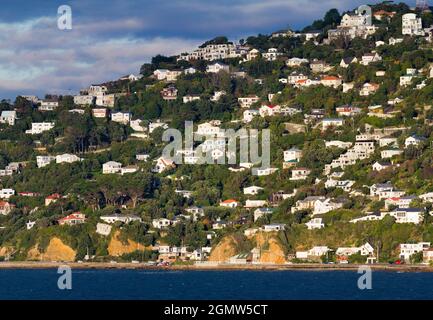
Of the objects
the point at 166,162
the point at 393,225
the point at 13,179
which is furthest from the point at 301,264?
the point at 13,179

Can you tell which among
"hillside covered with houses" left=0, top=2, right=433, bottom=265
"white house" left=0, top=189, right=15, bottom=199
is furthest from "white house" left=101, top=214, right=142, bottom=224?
"white house" left=0, top=189, right=15, bottom=199

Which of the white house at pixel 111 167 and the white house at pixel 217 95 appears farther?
the white house at pixel 217 95

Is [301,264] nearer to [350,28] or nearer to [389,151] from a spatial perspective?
[389,151]

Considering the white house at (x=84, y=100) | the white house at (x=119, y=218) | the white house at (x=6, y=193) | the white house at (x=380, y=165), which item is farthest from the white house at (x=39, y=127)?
the white house at (x=380, y=165)

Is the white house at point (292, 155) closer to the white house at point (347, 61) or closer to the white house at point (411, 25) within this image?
the white house at point (347, 61)

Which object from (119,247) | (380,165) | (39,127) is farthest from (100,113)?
(380,165)

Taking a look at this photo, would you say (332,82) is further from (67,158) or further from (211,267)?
(211,267)

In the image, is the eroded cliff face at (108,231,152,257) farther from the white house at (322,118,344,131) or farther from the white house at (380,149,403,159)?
the white house at (322,118,344,131)
